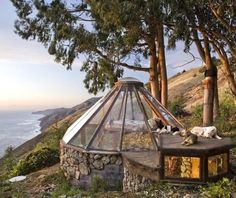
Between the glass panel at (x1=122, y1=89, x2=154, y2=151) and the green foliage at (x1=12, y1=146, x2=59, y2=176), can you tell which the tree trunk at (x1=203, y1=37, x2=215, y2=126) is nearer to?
the glass panel at (x1=122, y1=89, x2=154, y2=151)

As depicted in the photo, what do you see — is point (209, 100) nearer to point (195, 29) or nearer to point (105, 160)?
point (195, 29)

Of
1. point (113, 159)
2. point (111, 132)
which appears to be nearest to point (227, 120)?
point (111, 132)

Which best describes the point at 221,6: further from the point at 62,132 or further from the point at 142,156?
the point at 62,132

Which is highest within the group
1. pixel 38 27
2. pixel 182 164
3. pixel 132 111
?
pixel 38 27

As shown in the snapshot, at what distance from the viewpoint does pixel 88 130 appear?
11.1 metres

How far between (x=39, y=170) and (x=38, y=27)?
23.6 ft

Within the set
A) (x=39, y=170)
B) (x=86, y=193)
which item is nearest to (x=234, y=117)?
(x=39, y=170)

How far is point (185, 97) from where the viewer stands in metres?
29.4

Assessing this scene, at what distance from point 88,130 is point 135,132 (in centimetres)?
131

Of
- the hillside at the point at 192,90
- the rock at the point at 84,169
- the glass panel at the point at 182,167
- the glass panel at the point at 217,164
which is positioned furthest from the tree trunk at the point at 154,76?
the hillside at the point at 192,90

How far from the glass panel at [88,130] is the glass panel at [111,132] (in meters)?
0.20

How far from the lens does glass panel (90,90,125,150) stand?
10531 millimetres

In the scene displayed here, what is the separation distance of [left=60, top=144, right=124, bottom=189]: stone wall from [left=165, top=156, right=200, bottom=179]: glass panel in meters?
1.87

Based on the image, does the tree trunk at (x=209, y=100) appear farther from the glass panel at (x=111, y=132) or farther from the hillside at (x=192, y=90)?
the hillside at (x=192, y=90)
